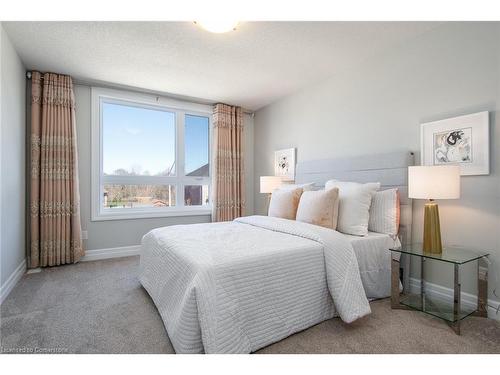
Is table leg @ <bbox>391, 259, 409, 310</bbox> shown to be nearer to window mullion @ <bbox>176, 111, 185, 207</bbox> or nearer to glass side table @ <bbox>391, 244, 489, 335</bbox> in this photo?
glass side table @ <bbox>391, 244, 489, 335</bbox>

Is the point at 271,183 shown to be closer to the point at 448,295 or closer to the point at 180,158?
the point at 180,158

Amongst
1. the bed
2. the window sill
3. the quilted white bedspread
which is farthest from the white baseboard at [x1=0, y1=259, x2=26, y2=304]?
the quilted white bedspread

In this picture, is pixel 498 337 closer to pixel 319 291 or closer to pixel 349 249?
pixel 349 249

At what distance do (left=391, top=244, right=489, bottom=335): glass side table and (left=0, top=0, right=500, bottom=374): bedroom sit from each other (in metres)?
0.02

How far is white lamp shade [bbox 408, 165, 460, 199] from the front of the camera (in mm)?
1903

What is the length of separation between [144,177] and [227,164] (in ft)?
4.25

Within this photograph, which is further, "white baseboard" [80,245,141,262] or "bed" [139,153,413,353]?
"white baseboard" [80,245,141,262]

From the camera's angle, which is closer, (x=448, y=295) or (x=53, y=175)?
(x=448, y=295)

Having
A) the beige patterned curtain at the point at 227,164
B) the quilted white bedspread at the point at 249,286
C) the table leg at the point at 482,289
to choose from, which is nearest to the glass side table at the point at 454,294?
the table leg at the point at 482,289

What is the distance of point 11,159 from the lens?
2572 mm

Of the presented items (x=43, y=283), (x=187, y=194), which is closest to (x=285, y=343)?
(x=43, y=283)

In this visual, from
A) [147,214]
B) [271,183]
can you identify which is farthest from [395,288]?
[147,214]

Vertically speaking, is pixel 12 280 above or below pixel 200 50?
below
